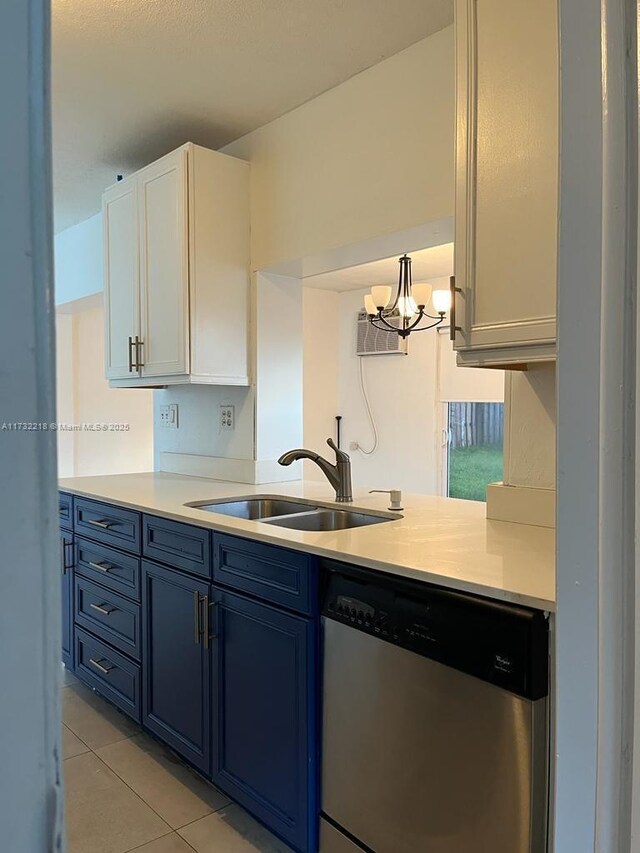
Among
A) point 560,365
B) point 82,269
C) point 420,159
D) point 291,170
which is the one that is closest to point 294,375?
point 291,170

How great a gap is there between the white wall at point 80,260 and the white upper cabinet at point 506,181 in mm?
2940

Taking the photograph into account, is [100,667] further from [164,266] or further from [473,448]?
[473,448]

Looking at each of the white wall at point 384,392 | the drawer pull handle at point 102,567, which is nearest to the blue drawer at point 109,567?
the drawer pull handle at point 102,567

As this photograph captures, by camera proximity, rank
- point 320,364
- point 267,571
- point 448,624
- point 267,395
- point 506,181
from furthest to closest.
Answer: point 320,364, point 267,395, point 267,571, point 506,181, point 448,624

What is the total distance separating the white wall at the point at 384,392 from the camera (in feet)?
16.4

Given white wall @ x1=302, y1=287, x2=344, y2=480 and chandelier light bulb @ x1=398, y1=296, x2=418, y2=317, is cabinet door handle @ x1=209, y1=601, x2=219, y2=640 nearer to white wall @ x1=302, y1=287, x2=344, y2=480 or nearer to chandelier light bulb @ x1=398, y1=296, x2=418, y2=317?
chandelier light bulb @ x1=398, y1=296, x2=418, y2=317

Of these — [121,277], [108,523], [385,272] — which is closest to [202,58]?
[121,277]

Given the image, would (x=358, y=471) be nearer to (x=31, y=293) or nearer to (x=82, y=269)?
(x=82, y=269)

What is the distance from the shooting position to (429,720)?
1.40 m

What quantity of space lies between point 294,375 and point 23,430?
2784 mm

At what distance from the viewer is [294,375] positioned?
310 centimetres

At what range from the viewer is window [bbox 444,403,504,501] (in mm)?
4777

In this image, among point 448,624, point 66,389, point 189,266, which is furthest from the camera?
point 66,389

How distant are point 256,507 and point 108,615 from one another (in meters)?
0.75
